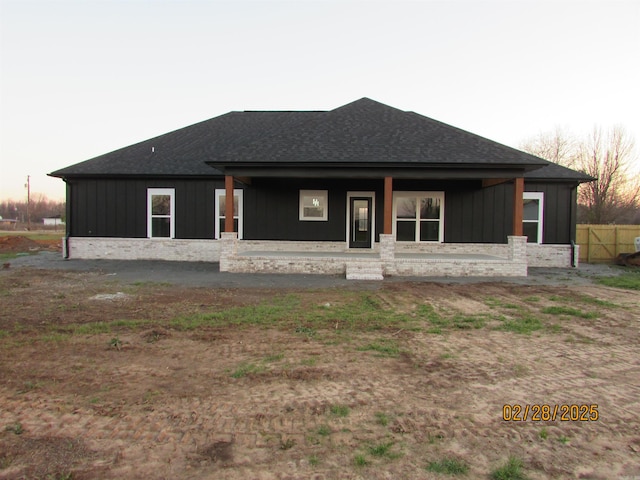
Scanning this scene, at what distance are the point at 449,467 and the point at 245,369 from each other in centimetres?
243

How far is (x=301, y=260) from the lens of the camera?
12797mm

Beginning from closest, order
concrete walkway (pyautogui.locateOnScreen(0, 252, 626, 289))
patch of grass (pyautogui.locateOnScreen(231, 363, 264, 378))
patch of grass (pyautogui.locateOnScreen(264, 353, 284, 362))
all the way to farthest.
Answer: patch of grass (pyautogui.locateOnScreen(231, 363, 264, 378))
patch of grass (pyautogui.locateOnScreen(264, 353, 284, 362))
concrete walkway (pyautogui.locateOnScreen(0, 252, 626, 289))

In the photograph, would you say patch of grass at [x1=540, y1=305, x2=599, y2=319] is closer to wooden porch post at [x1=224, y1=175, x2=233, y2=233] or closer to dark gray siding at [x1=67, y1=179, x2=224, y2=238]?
wooden porch post at [x1=224, y1=175, x2=233, y2=233]

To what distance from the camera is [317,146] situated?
13602 millimetres

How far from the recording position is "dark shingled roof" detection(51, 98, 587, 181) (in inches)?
497

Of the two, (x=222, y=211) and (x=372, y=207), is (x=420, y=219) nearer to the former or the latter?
(x=372, y=207)

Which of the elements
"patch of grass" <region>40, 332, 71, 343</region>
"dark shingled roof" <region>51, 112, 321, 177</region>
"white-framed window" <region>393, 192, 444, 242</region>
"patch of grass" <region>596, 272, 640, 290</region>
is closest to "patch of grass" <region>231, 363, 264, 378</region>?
"patch of grass" <region>40, 332, 71, 343</region>

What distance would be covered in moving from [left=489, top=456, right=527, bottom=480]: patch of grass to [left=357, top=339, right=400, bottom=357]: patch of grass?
2.24 metres

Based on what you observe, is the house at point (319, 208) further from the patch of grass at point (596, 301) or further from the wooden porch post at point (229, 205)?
the patch of grass at point (596, 301)

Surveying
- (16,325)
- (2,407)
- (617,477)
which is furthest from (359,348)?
(16,325)

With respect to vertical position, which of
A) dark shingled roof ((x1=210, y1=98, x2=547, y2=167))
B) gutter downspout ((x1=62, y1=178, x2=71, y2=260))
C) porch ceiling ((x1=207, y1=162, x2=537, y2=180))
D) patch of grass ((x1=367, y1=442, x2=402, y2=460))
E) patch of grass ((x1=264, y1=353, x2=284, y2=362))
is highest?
dark shingled roof ((x1=210, y1=98, x2=547, y2=167))

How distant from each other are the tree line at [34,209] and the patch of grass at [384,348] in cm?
11403
